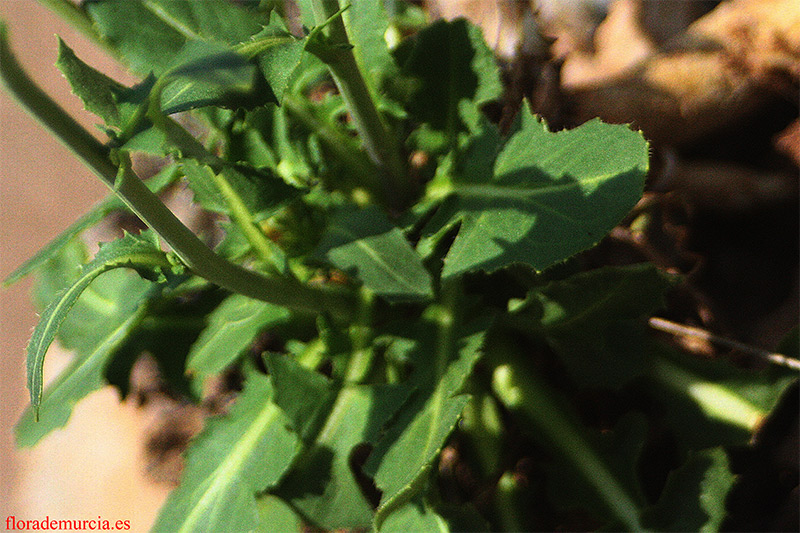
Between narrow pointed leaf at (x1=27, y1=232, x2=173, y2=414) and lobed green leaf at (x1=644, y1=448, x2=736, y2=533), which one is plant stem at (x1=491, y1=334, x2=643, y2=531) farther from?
narrow pointed leaf at (x1=27, y1=232, x2=173, y2=414)

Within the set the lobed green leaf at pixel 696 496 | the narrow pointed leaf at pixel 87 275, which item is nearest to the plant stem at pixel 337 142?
the narrow pointed leaf at pixel 87 275

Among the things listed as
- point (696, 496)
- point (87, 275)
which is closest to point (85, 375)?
point (87, 275)

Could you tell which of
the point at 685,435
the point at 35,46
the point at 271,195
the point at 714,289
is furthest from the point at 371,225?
the point at 35,46

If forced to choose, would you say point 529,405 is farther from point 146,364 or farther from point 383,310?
point 146,364

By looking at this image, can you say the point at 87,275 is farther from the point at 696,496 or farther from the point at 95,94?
the point at 696,496

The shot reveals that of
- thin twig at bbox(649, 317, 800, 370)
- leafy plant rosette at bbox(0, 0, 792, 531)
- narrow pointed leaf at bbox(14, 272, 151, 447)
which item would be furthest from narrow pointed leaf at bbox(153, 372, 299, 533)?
thin twig at bbox(649, 317, 800, 370)
